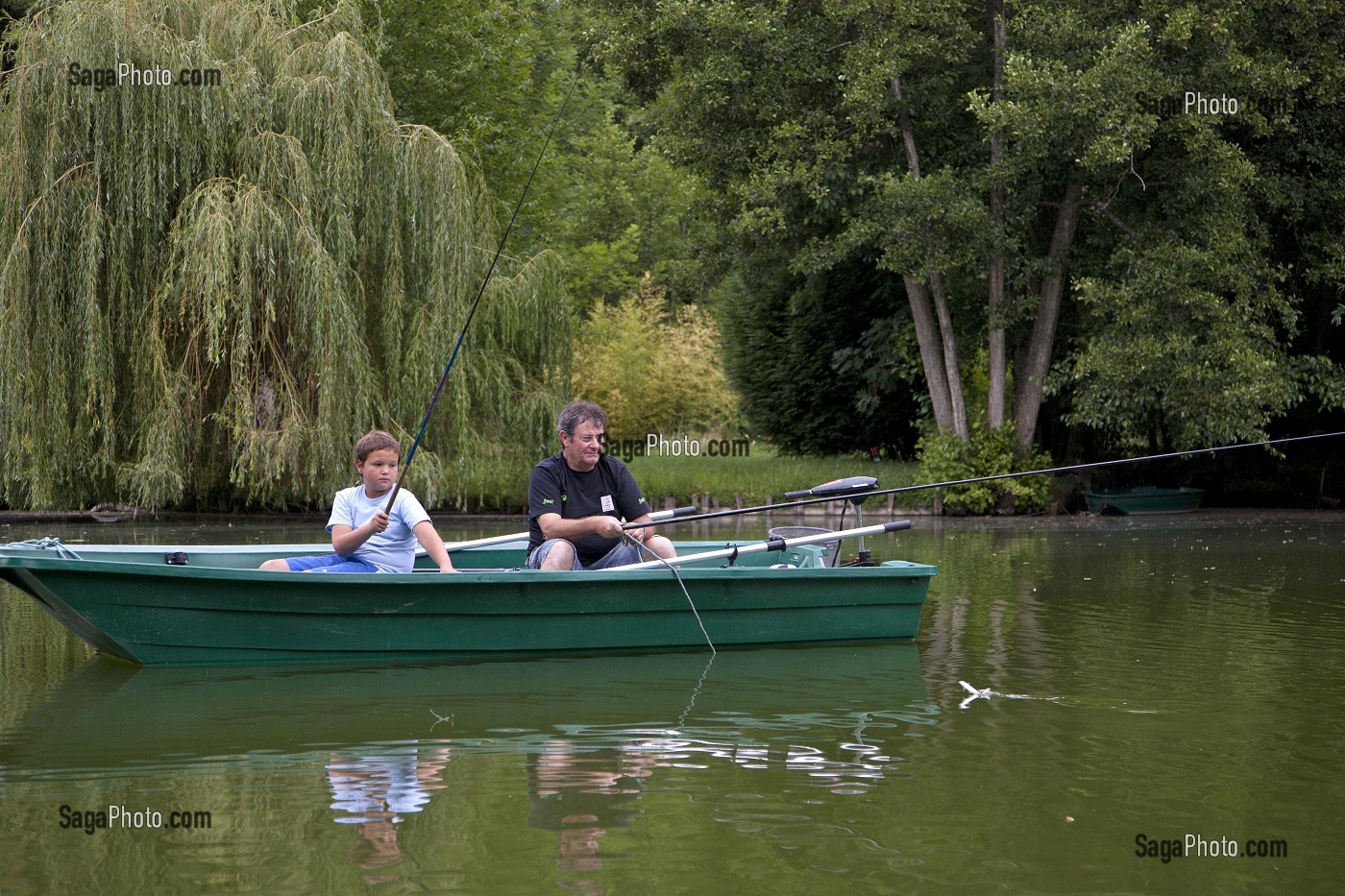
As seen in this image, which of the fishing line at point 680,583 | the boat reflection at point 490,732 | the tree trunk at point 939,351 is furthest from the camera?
the tree trunk at point 939,351

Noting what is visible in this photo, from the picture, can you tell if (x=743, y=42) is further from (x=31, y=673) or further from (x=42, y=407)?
(x=31, y=673)

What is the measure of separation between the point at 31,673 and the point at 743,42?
14326mm

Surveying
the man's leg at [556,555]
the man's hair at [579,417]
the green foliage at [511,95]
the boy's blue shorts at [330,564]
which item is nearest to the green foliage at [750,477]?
the green foliage at [511,95]

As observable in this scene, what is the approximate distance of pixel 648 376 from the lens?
3025cm

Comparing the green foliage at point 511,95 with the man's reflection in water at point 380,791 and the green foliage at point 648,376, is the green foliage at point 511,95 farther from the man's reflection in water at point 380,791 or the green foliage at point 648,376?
the man's reflection in water at point 380,791

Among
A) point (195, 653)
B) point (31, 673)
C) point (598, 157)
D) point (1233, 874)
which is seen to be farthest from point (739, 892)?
point (598, 157)

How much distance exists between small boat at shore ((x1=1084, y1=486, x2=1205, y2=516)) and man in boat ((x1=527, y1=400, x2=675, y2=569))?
46.8ft

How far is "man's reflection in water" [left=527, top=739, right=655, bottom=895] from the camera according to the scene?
448 centimetres

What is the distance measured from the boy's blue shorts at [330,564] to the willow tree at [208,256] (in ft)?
21.2

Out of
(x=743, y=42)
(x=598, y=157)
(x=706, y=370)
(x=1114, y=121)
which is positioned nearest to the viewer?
(x=1114, y=121)

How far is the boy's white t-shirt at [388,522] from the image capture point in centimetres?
794

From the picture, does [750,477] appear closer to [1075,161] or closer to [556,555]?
[1075,161]

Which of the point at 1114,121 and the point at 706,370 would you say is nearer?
the point at 1114,121

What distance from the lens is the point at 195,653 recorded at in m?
7.78
